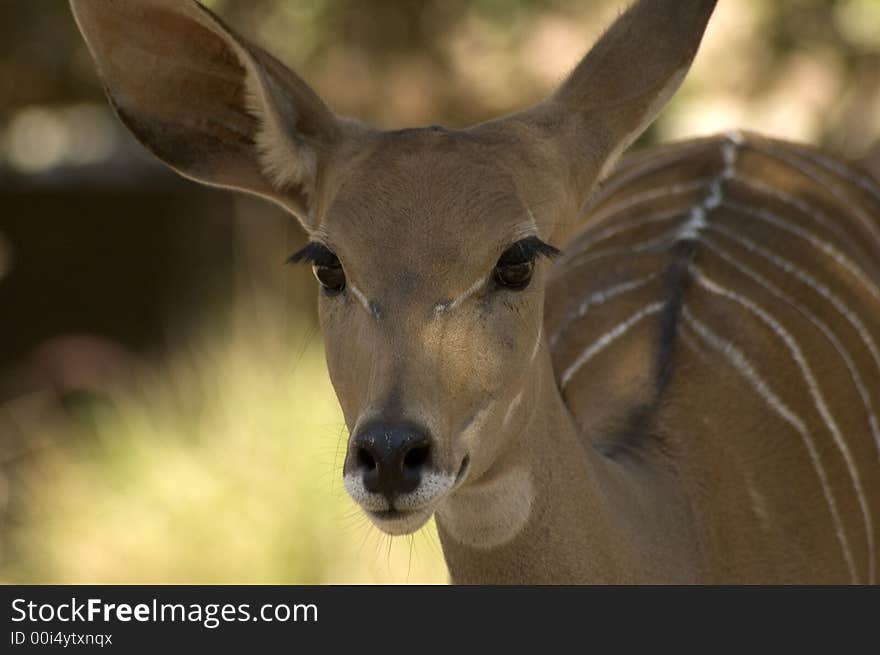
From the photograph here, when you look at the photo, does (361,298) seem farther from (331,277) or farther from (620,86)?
(620,86)

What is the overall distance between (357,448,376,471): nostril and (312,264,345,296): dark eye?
525 mm

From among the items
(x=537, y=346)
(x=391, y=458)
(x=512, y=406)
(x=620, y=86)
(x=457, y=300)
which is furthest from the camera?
(x=620, y=86)

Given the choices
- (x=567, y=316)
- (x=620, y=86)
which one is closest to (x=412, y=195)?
(x=620, y=86)

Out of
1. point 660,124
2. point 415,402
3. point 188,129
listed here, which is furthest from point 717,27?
point 415,402

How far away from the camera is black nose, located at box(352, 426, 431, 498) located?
296 centimetres

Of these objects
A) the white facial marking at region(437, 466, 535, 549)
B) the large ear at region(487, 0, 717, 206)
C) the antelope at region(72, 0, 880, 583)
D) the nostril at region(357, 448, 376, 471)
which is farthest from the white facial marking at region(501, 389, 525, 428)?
the large ear at region(487, 0, 717, 206)

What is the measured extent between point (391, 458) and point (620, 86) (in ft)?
4.29

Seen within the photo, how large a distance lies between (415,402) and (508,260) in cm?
45

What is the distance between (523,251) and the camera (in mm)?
3350

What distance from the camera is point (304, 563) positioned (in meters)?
6.99

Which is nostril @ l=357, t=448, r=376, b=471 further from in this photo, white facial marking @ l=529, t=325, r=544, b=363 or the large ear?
the large ear

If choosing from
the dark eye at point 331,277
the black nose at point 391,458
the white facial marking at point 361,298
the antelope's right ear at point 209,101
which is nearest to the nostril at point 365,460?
the black nose at point 391,458

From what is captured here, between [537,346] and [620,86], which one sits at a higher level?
[620,86]

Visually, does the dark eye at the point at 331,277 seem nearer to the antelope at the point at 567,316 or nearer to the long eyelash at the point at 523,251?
the antelope at the point at 567,316
